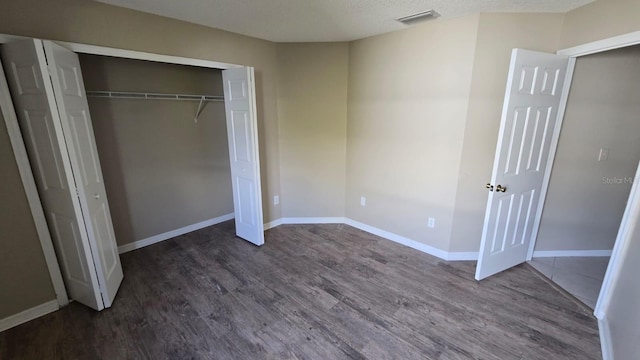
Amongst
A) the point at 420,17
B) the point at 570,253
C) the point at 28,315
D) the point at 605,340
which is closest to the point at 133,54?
the point at 28,315

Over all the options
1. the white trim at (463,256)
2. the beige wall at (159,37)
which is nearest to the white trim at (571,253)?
the white trim at (463,256)

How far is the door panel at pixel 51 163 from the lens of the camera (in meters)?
1.77

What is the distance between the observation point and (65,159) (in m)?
1.90

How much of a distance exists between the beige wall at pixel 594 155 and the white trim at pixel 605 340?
106 cm

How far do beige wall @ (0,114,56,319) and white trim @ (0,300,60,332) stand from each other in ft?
0.10

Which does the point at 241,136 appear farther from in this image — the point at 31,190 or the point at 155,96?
the point at 31,190

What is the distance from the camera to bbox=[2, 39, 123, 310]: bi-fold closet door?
179 cm

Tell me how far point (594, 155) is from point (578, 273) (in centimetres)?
121

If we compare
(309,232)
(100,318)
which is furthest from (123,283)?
(309,232)

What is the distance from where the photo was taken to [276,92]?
3.57 metres

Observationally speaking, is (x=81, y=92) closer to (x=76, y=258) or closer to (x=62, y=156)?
(x=62, y=156)

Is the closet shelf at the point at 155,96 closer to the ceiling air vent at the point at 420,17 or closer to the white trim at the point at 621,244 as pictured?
the ceiling air vent at the point at 420,17

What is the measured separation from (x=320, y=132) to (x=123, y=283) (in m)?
2.74

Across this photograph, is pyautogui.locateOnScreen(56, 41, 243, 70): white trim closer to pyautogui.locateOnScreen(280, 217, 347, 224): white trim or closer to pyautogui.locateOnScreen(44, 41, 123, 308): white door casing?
pyautogui.locateOnScreen(44, 41, 123, 308): white door casing
